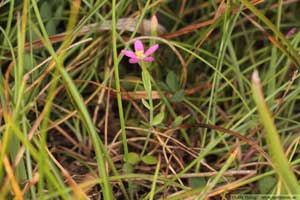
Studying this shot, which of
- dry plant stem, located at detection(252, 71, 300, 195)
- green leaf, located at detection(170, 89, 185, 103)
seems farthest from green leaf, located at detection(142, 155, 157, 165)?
dry plant stem, located at detection(252, 71, 300, 195)

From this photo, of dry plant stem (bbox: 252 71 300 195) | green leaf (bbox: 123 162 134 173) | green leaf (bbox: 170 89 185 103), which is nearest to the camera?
dry plant stem (bbox: 252 71 300 195)

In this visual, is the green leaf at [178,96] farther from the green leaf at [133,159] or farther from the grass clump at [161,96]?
the green leaf at [133,159]

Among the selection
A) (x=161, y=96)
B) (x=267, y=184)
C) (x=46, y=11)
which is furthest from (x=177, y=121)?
(x=46, y=11)

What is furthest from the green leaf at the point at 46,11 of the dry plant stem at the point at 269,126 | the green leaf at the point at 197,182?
the dry plant stem at the point at 269,126

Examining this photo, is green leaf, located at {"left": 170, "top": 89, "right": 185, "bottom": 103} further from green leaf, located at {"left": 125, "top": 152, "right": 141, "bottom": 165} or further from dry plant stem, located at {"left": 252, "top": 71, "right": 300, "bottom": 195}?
dry plant stem, located at {"left": 252, "top": 71, "right": 300, "bottom": 195}

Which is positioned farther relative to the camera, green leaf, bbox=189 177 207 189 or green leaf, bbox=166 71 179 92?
green leaf, bbox=166 71 179 92

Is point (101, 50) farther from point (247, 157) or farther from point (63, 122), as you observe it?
point (247, 157)

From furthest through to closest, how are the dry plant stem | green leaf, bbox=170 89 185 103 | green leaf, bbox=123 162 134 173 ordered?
green leaf, bbox=170 89 185 103 < green leaf, bbox=123 162 134 173 < the dry plant stem
